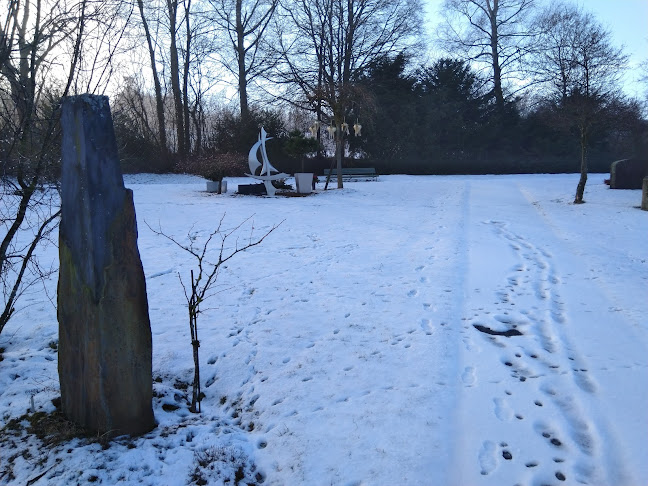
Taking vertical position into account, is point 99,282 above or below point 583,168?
below

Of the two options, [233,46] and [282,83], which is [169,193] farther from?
[233,46]

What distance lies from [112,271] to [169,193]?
52.4 ft

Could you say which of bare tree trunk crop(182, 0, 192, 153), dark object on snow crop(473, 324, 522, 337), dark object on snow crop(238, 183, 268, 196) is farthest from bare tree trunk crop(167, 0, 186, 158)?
dark object on snow crop(473, 324, 522, 337)

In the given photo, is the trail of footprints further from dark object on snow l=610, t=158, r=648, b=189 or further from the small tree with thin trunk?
dark object on snow l=610, t=158, r=648, b=189

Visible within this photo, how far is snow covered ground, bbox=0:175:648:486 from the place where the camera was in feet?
9.31

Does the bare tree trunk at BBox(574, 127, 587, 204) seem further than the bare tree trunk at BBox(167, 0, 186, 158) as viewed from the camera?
No

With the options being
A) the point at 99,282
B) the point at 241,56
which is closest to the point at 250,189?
the point at 99,282

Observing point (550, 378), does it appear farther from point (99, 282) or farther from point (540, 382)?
point (99, 282)

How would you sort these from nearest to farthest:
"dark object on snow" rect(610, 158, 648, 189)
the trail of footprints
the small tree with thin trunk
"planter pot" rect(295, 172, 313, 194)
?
the trail of footprints < the small tree with thin trunk < "planter pot" rect(295, 172, 313, 194) < "dark object on snow" rect(610, 158, 648, 189)

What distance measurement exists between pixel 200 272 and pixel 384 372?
1.66 meters

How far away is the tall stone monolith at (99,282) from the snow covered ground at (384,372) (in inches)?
10.7

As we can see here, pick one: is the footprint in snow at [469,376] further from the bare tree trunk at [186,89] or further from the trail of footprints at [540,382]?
the bare tree trunk at [186,89]

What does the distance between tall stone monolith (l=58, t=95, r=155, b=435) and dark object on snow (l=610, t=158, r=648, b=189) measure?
796 inches

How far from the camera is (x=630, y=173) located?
1880 cm
